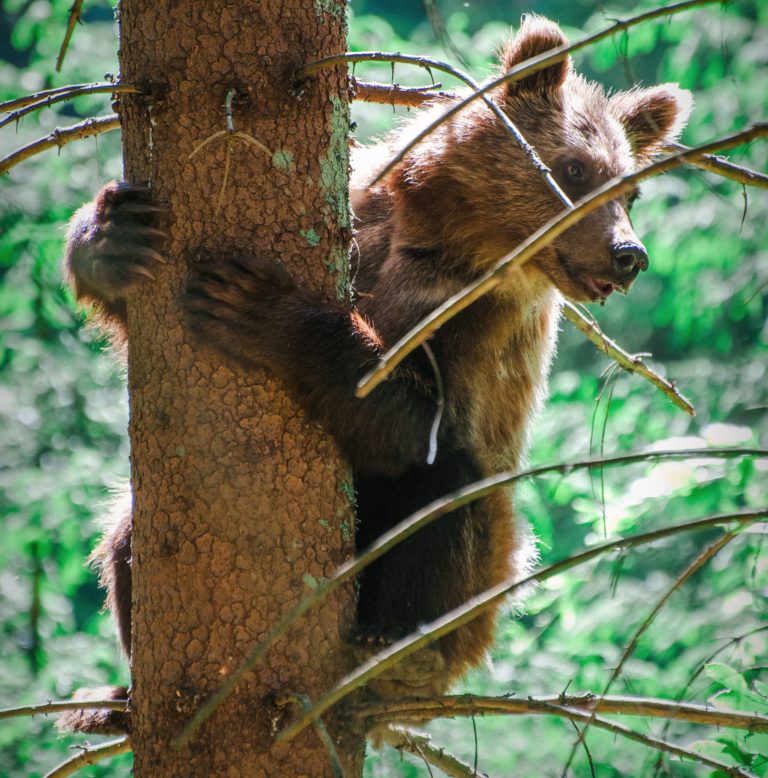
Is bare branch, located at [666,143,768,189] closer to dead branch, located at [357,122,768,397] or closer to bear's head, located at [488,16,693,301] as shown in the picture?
dead branch, located at [357,122,768,397]

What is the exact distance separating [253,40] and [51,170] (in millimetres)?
4331

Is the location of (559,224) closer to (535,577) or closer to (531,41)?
(535,577)

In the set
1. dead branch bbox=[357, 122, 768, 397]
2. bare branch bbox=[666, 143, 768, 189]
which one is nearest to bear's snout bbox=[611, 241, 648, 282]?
bare branch bbox=[666, 143, 768, 189]

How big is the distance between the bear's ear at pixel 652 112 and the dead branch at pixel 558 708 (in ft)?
9.04

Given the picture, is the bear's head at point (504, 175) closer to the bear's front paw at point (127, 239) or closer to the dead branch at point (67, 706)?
the bear's front paw at point (127, 239)

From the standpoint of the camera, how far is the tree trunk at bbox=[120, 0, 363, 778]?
246 centimetres

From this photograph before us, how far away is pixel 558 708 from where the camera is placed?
220 cm

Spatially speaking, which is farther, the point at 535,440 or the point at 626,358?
the point at 535,440

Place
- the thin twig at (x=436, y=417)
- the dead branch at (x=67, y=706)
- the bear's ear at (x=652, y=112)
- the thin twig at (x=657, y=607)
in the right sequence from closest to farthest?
the thin twig at (x=657, y=607)
the thin twig at (x=436, y=417)
the dead branch at (x=67, y=706)
the bear's ear at (x=652, y=112)

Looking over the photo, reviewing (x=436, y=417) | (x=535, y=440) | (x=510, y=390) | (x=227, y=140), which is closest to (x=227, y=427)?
(x=436, y=417)

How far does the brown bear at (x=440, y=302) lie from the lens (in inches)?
111

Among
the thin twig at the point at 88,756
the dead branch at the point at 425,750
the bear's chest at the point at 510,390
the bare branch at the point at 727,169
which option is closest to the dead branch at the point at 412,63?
the bare branch at the point at 727,169

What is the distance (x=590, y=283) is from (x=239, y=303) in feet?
5.09

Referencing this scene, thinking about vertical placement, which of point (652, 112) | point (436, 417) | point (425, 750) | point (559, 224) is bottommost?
point (425, 750)
